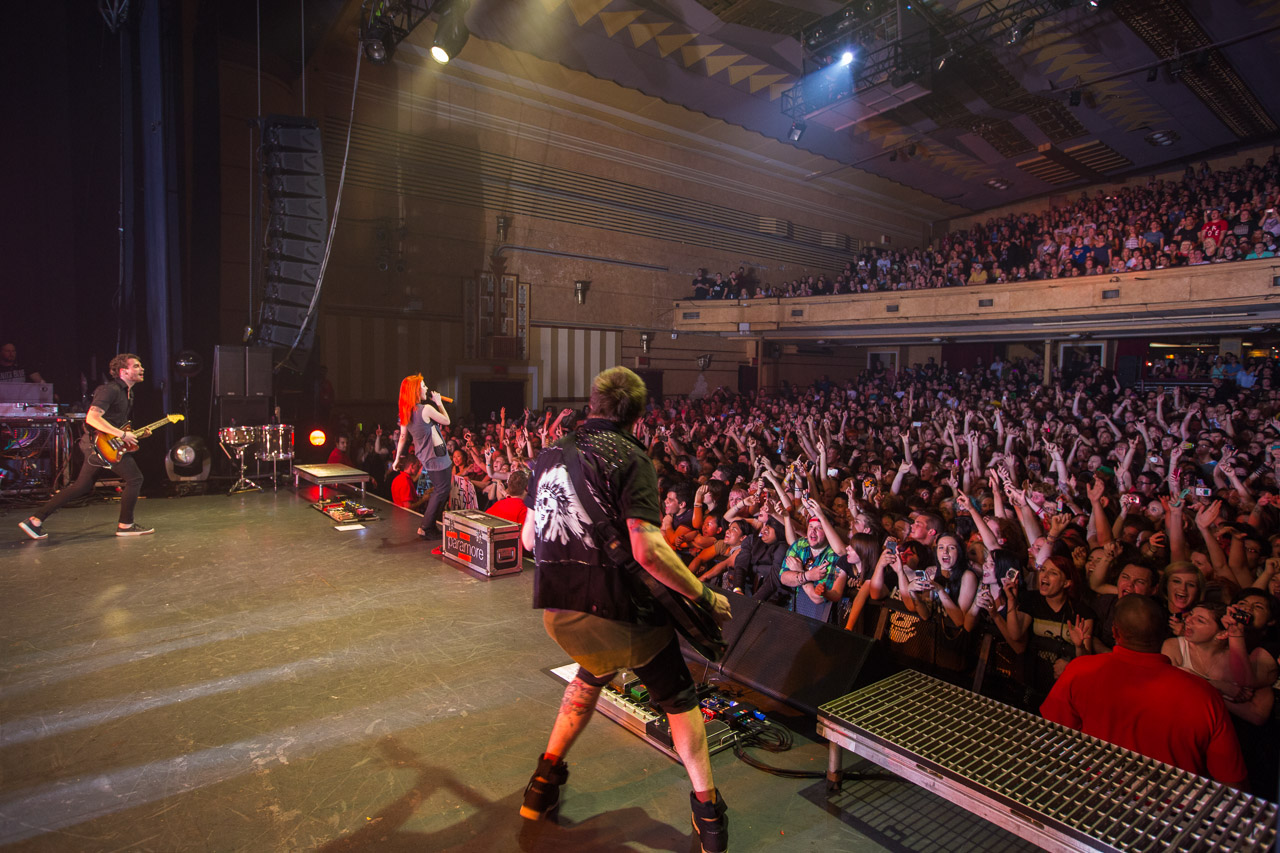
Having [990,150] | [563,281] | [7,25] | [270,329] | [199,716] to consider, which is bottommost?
[199,716]

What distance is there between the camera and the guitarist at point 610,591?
1943 mm

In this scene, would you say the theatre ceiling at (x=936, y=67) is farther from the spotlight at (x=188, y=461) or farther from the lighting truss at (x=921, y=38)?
the spotlight at (x=188, y=461)

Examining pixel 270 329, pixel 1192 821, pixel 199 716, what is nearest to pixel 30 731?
pixel 199 716

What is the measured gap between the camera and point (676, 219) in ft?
55.2

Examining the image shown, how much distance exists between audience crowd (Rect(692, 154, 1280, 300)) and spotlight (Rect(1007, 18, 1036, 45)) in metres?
3.94

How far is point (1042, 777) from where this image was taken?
1.87 meters

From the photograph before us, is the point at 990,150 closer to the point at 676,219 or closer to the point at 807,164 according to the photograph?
the point at 807,164

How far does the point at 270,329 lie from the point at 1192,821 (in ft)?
30.3

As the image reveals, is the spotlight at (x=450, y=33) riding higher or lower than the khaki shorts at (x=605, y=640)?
higher

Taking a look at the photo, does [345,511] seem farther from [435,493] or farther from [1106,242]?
[1106,242]

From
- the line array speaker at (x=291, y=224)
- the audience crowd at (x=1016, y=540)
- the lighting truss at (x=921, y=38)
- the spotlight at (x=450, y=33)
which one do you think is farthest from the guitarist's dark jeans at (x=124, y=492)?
the lighting truss at (x=921, y=38)

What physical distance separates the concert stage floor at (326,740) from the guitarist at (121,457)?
3.29ft

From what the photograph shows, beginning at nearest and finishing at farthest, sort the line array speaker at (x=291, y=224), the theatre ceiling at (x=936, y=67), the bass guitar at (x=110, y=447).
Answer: the bass guitar at (x=110, y=447), the line array speaker at (x=291, y=224), the theatre ceiling at (x=936, y=67)

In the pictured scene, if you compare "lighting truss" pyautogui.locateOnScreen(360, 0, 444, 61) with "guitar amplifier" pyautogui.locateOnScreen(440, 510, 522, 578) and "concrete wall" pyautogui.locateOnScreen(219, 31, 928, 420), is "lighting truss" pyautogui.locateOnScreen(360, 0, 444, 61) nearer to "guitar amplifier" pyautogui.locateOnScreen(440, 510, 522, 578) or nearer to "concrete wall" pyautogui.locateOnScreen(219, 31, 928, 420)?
"concrete wall" pyautogui.locateOnScreen(219, 31, 928, 420)
